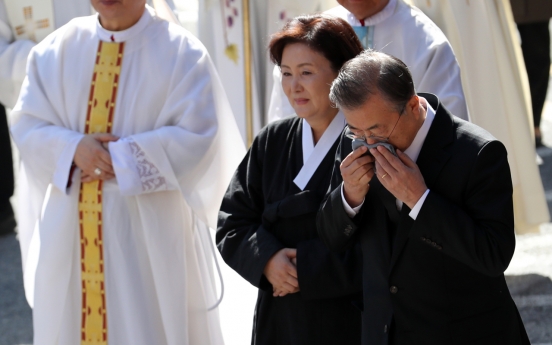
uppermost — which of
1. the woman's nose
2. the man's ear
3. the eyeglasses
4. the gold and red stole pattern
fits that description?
the man's ear

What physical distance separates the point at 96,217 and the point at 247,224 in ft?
3.37

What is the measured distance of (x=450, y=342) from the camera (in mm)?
2633

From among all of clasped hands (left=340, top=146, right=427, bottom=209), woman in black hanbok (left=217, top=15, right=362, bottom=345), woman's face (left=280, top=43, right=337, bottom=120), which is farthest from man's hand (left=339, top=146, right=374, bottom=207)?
woman's face (left=280, top=43, right=337, bottom=120)

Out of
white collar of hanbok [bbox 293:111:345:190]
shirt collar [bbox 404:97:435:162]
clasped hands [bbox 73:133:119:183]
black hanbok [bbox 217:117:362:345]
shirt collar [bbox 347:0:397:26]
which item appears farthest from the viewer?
shirt collar [bbox 347:0:397:26]

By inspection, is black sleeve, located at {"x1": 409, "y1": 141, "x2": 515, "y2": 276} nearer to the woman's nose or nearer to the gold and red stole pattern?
the woman's nose

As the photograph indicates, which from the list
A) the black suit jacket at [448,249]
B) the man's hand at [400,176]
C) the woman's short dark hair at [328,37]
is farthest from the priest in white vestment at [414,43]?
the man's hand at [400,176]

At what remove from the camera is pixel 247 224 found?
339 cm

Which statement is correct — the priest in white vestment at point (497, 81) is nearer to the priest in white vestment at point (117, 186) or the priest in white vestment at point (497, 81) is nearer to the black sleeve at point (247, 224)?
the priest in white vestment at point (117, 186)

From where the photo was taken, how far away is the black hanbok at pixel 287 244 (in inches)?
124

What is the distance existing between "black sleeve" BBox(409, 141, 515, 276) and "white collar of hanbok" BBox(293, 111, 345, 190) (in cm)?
74

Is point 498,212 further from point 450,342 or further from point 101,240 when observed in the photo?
point 101,240

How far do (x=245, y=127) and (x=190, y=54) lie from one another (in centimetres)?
178

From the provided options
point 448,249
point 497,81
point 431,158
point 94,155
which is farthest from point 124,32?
point 497,81

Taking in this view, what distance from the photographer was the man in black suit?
101 inches
